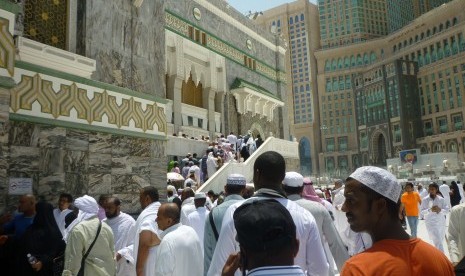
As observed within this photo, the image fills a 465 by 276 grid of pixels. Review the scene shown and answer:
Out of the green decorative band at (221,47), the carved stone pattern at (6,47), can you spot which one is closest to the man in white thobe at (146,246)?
the carved stone pattern at (6,47)

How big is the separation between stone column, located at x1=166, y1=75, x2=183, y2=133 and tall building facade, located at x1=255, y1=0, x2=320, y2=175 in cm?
4294

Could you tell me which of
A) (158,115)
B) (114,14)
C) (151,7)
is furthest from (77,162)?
(151,7)

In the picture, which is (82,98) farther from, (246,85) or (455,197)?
(246,85)

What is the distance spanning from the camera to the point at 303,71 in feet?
201

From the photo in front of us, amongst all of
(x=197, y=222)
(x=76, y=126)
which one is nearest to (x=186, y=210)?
(x=197, y=222)

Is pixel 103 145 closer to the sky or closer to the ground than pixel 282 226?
closer to the sky

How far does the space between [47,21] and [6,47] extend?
2.37m

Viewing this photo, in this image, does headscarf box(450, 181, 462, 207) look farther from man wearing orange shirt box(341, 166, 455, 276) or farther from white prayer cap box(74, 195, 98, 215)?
man wearing orange shirt box(341, 166, 455, 276)

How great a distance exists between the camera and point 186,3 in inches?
731

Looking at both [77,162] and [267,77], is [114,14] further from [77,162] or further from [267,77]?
[267,77]

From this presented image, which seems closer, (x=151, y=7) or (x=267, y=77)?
(x=151, y=7)

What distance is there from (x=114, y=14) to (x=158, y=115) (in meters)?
2.07

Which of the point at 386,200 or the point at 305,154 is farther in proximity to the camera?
the point at 305,154

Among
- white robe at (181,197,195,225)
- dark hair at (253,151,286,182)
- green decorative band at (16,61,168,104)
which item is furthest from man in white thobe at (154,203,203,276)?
green decorative band at (16,61,168,104)
